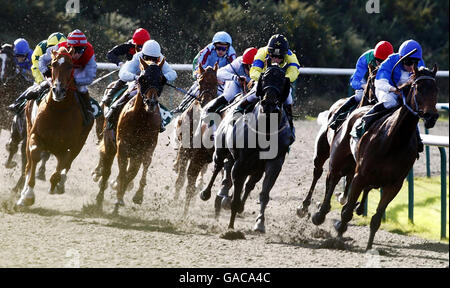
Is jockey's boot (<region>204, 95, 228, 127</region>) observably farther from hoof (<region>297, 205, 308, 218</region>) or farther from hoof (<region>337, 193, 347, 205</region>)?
hoof (<region>337, 193, 347, 205</region>)

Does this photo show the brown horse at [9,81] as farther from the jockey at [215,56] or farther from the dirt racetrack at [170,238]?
the jockey at [215,56]

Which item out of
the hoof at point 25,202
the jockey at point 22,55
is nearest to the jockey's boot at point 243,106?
the hoof at point 25,202

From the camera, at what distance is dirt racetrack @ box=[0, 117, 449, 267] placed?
7094mm

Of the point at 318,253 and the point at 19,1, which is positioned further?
the point at 19,1

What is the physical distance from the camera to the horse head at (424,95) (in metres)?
7.39

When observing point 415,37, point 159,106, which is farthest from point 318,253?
point 415,37

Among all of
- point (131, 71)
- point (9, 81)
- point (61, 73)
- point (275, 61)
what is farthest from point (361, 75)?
point (9, 81)

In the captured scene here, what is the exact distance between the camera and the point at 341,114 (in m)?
9.43

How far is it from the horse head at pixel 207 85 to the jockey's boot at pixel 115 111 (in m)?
0.87

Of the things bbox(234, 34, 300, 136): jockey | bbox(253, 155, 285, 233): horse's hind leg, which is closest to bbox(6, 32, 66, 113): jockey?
bbox(234, 34, 300, 136): jockey

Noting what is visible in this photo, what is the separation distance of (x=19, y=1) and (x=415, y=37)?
11.1 meters

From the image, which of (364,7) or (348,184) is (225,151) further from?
(364,7)

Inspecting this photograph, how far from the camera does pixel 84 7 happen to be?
20000mm

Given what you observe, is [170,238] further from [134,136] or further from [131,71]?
[131,71]
